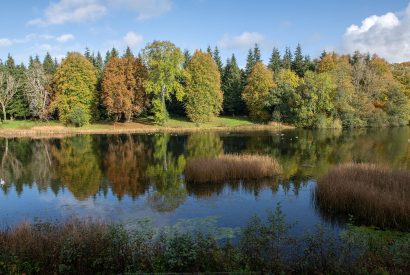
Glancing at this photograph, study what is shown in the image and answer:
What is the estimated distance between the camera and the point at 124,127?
80812mm

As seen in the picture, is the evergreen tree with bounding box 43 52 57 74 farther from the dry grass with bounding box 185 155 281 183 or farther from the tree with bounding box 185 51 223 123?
the dry grass with bounding box 185 155 281 183

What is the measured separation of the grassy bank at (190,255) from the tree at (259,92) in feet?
253

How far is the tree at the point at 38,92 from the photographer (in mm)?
83000

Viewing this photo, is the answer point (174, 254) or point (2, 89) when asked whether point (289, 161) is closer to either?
point (174, 254)

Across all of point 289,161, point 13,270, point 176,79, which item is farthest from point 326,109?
point 13,270

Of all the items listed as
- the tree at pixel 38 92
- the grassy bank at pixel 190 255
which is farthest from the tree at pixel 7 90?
the grassy bank at pixel 190 255

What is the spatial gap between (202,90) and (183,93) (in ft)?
16.1

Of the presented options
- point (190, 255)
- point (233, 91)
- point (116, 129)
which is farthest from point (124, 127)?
point (190, 255)

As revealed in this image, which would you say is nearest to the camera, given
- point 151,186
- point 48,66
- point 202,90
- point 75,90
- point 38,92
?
point 151,186

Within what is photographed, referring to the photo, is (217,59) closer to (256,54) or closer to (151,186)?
(256,54)

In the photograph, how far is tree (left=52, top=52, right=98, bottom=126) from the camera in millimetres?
80062

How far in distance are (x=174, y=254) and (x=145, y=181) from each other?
1774 cm

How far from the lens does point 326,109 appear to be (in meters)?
83.9

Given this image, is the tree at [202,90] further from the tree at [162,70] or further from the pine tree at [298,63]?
the pine tree at [298,63]
